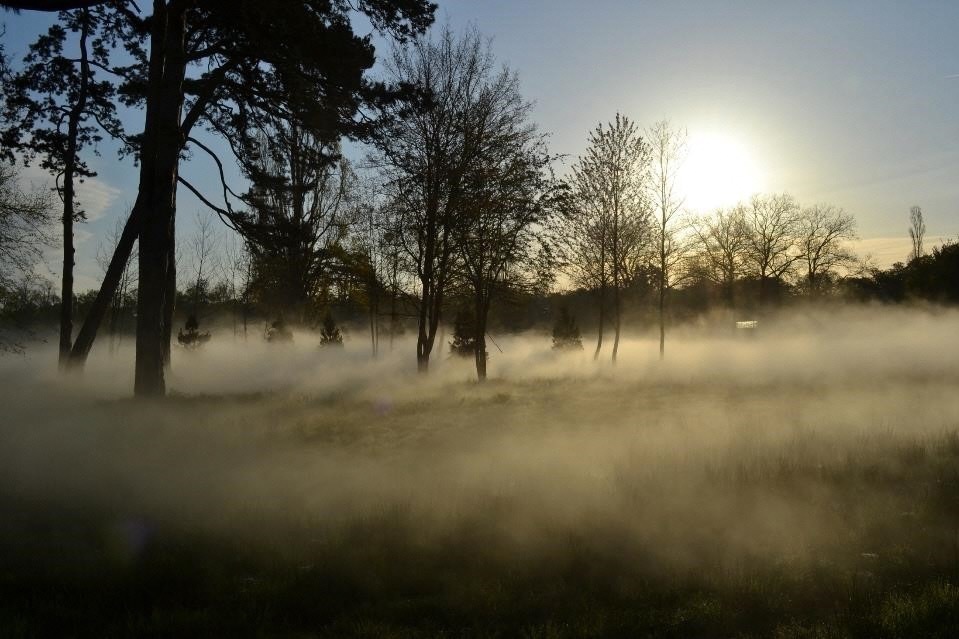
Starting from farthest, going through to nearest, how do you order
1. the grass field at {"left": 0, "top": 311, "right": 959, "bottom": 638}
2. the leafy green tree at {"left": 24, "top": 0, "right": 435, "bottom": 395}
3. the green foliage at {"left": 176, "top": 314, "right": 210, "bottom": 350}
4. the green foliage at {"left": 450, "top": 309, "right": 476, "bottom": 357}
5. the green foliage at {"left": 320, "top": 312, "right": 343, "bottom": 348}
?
the green foliage at {"left": 320, "top": 312, "right": 343, "bottom": 348}, the green foliage at {"left": 176, "top": 314, "right": 210, "bottom": 350}, the green foliage at {"left": 450, "top": 309, "right": 476, "bottom": 357}, the leafy green tree at {"left": 24, "top": 0, "right": 435, "bottom": 395}, the grass field at {"left": 0, "top": 311, "right": 959, "bottom": 638}

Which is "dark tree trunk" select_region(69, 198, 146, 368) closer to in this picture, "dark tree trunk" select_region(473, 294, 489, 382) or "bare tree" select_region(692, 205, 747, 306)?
"dark tree trunk" select_region(473, 294, 489, 382)

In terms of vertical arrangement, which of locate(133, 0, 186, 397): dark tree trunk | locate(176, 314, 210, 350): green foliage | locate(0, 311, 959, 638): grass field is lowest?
locate(0, 311, 959, 638): grass field

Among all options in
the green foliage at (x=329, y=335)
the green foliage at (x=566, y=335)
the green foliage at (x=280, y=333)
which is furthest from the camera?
the green foliage at (x=329, y=335)

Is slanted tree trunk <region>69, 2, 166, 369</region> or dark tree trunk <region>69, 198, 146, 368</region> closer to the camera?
slanted tree trunk <region>69, 2, 166, 369</region>

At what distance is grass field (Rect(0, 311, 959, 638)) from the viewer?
4.33m

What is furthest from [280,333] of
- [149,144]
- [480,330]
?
[149,144]

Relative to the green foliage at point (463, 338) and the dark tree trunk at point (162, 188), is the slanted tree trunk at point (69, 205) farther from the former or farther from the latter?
the green foliage at point (463, 338)

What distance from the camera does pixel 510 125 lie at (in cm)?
1900

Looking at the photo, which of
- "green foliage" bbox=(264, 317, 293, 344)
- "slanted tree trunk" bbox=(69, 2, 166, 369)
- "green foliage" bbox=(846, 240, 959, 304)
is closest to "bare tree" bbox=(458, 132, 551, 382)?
"slanted tree trunk" bbox=(69, 2, 166, 369)

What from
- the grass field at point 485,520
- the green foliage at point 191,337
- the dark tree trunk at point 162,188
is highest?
the dark tree trunk at point 162,188

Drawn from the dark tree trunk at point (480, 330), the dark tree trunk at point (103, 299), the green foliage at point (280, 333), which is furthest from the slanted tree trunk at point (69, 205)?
the green foliage at point (280, 333)

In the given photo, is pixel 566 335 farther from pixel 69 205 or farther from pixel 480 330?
pixel 69 205

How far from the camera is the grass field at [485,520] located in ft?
14.2

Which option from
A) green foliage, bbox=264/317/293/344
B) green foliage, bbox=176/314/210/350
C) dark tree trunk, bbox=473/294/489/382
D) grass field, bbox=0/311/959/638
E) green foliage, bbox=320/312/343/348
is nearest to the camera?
grass field, bbox=0/311/959/638
